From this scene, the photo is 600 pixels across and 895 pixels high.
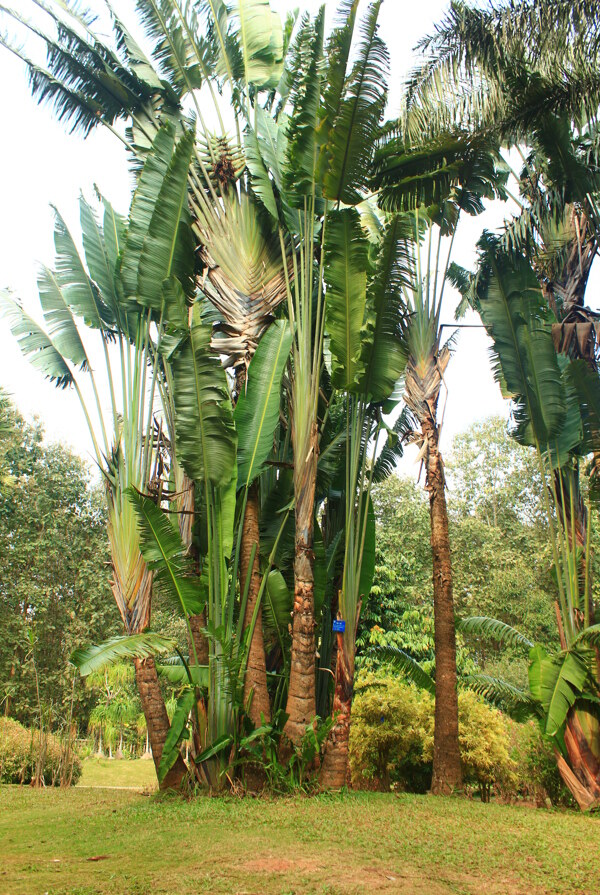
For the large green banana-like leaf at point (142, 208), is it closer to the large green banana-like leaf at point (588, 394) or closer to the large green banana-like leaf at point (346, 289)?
the large green banana-like leaf at point (346, 289)

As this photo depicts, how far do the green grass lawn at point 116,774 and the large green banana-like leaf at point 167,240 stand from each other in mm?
12684

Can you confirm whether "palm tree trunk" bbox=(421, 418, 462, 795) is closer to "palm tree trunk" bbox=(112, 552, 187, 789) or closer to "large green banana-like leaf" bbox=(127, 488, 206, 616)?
"large green banana-like leaf" bbox=(127, 488, 206, 616)

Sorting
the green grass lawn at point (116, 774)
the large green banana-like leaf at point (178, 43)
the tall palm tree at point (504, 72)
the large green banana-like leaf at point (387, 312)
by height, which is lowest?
the green grass lawn at point (116, 774)

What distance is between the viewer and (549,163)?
9.81 metres

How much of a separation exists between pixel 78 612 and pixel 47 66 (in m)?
14.9

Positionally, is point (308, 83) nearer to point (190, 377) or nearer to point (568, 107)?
point (568, 107)

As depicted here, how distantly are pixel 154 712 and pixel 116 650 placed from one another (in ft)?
6.36

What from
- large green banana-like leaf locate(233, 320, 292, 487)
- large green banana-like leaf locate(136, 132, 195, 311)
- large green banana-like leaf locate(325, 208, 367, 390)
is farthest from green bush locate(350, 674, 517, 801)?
large green banana-like leaf locate(136, 132, 195, 311)

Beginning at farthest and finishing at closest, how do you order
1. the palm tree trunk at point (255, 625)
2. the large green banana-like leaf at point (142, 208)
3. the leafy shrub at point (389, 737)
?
the leafy shrub at point (389, 737)
the large green banana-like leaf at point (142, 208)
the palm tree trunk at point (255, 625)

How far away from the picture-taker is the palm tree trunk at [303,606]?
8578 mm

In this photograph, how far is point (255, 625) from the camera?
9102 mm

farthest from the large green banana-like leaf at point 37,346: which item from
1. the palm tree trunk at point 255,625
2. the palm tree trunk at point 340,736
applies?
the palm tree trunk at point 340,736

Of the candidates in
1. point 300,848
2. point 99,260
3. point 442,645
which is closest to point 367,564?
point 442,645

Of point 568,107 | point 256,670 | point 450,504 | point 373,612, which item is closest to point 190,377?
point 256,670
